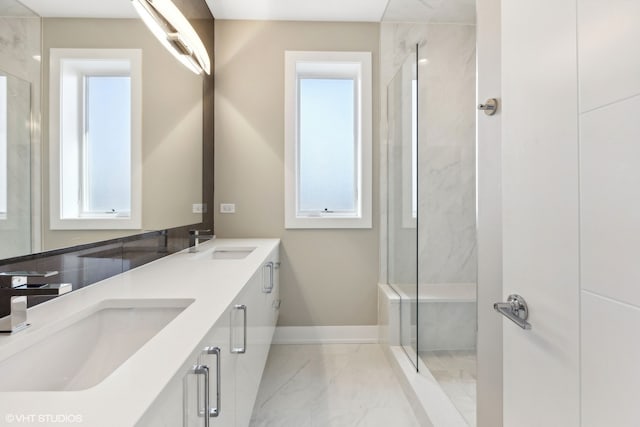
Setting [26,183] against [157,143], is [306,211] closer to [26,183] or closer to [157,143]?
[157,143]

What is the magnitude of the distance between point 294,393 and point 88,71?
1914 mm

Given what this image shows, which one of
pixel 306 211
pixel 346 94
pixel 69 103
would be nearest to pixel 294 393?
pixel 306 211

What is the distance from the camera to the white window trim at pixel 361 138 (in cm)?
285

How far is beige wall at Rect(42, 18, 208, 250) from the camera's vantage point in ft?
3.77

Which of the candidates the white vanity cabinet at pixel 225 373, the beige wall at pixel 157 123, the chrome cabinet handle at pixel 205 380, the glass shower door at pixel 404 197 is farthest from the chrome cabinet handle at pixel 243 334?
the glass shower door at pixel 404 197

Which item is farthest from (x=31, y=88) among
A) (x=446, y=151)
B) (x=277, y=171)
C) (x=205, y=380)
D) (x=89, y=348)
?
(x=277, y=171)

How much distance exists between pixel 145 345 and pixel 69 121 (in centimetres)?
88

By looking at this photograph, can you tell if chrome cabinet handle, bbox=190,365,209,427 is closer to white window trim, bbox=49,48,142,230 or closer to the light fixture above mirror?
white window trim, bbox=49,48,142,230

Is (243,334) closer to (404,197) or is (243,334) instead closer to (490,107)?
(490,107)

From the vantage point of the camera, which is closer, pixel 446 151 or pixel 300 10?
pixel 446 151

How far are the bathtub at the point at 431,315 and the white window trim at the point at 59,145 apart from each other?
151cm

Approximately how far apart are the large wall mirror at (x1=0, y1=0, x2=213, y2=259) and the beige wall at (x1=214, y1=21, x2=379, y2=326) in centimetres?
75

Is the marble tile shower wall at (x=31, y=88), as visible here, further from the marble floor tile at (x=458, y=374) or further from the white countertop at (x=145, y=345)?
the marble floor tile at (x=458, y=374)

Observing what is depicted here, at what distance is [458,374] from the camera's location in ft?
5.37
